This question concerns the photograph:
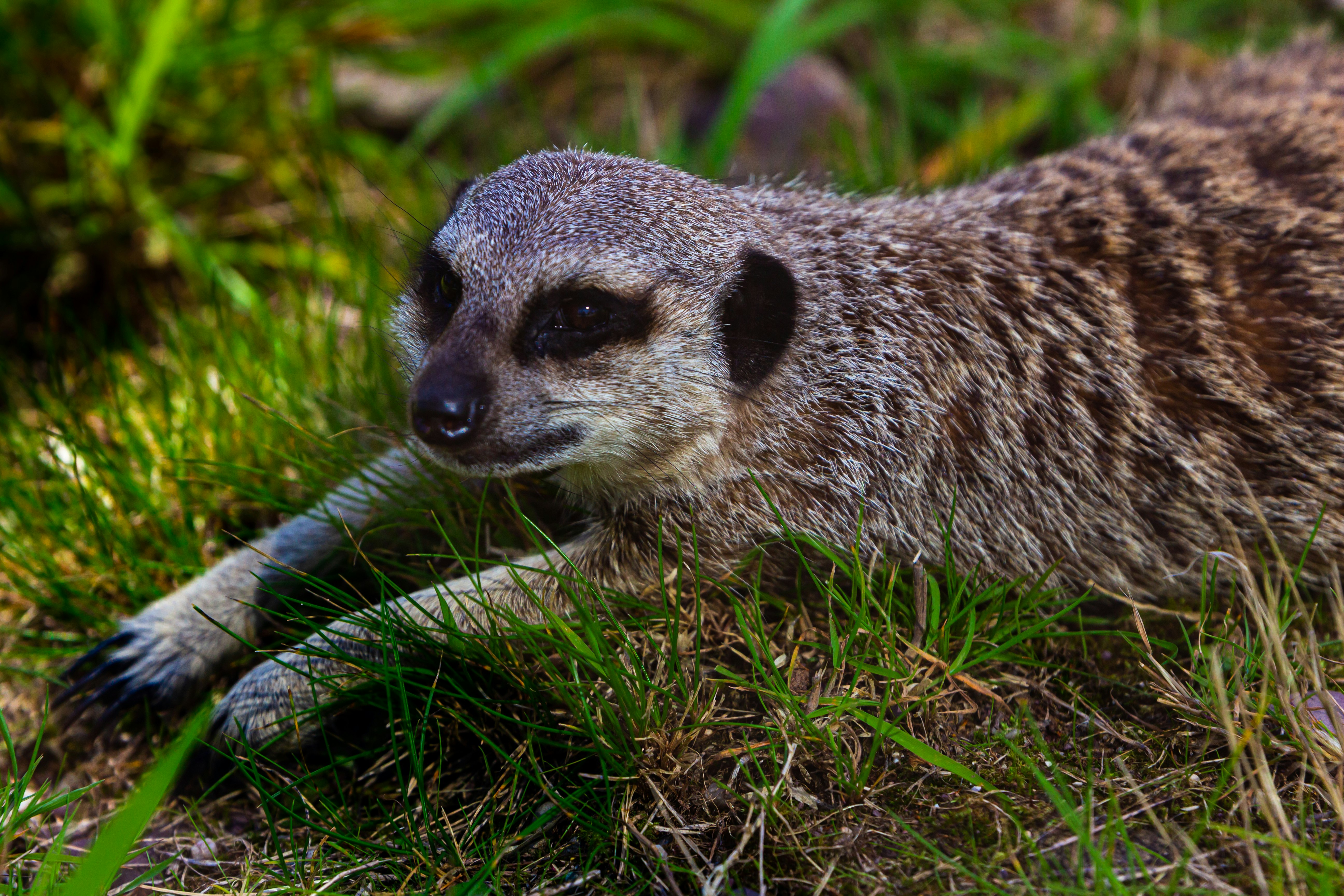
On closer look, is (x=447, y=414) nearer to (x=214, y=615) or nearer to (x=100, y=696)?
(x=214, y=615)

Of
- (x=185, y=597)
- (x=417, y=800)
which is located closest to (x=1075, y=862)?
(x=417, y=800)

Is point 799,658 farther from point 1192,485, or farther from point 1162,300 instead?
point 1162,300

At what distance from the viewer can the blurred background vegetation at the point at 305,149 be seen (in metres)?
3.46

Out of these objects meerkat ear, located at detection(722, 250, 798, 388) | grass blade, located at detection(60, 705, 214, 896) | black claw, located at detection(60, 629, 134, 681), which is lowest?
black claw, located at detection(60, 629, 134, 681)

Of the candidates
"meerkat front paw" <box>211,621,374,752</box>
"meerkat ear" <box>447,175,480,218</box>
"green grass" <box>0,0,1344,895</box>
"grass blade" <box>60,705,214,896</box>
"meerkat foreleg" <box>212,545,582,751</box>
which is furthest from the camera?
"meerkat ear" <box>447,175,480,218</box>

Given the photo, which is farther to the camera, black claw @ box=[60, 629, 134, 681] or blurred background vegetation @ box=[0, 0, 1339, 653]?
blurred background vegetation @ box=[0, 0, 1339, 653]

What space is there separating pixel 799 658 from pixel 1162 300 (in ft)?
5.08

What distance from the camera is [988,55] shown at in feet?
18.2

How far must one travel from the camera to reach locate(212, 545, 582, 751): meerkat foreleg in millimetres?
2631

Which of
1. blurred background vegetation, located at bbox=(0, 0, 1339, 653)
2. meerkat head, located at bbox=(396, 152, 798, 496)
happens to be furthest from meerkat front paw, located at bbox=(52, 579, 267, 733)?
meerkat head, located at bbox=(396, 152, 798, 496)

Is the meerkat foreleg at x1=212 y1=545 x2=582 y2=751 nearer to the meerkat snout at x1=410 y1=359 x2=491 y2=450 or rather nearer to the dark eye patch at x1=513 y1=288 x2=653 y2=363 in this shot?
the meerkat snout at x1=410 y1=359 x2=491 y2=450

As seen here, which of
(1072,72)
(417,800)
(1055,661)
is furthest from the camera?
(1072,72)

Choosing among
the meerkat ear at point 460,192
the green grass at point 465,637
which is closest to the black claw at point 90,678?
the green grass at point 465,637

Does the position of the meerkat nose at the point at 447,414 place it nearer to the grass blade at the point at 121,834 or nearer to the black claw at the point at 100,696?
the grass blade at the point at 121,834
